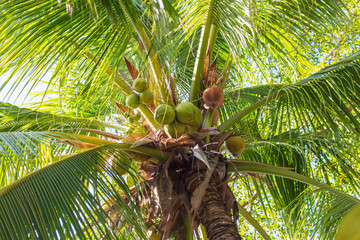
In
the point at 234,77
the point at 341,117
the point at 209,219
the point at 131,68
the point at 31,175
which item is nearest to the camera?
the point at 31,175

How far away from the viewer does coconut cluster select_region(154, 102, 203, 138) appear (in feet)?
7.59

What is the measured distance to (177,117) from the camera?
2.39 metres

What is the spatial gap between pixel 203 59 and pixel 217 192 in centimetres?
91

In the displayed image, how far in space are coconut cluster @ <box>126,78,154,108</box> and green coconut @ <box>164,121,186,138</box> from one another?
0.76 ft

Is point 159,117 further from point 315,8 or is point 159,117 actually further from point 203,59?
point 315,8

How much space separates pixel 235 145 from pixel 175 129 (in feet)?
1.48

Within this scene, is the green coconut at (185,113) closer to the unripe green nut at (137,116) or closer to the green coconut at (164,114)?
the green coconut at (164,114)

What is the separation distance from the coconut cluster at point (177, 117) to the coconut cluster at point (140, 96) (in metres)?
0.22

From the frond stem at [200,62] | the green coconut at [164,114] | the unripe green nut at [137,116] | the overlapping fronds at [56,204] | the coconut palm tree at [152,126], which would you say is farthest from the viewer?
the unripe green nut at [137,116]

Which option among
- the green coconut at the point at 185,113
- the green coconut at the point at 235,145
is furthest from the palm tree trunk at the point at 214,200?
the green coconut at the point at 185,113

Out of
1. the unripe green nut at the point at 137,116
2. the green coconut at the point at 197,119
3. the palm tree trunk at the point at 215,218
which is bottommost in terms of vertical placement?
the palm tree trunk at the point at 215,218

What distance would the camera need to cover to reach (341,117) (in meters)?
2.69

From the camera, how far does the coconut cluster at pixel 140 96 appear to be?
252 centimetres

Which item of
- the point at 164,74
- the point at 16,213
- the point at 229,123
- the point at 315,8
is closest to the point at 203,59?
the point at 164,74
